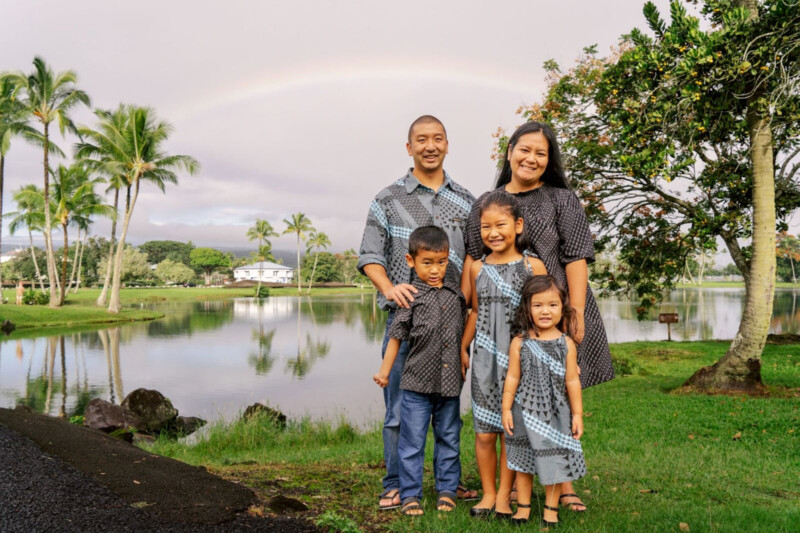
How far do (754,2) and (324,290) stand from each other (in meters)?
78.6

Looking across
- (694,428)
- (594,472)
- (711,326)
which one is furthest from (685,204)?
(711,326)

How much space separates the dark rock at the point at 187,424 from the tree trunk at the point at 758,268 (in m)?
9.12

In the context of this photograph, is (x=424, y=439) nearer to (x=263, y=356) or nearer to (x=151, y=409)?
(x=151, y=409)

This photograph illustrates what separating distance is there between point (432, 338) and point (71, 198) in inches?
1636

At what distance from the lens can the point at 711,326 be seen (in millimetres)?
28422

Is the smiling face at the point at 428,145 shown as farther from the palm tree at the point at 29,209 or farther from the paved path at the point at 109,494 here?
the palm tree at the point at 29,209

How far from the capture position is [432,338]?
345cm

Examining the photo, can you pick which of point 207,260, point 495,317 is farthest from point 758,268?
point 207,260

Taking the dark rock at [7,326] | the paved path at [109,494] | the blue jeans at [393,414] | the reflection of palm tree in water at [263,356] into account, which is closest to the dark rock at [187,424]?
the paved path at [109,494]

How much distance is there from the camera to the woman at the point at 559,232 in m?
3.41

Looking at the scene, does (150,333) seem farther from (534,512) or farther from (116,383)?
(534,512)

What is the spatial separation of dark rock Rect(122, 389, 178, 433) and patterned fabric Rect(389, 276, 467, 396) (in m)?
8.14

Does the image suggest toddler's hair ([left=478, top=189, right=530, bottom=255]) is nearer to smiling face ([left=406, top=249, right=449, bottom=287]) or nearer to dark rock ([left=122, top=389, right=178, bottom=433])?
smiling face ([left=406, top=249, right=449, bottom=287])

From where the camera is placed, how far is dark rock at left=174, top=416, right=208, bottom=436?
406 inches
